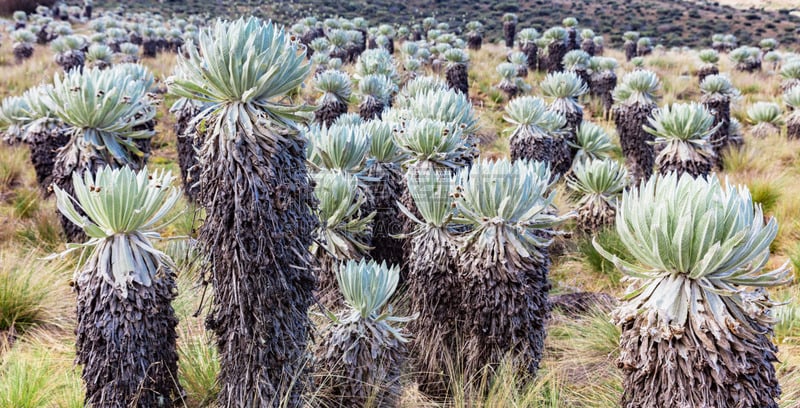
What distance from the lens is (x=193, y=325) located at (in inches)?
170

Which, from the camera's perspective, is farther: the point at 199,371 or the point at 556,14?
the point at 556,14

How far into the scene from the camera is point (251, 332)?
2.48 metres

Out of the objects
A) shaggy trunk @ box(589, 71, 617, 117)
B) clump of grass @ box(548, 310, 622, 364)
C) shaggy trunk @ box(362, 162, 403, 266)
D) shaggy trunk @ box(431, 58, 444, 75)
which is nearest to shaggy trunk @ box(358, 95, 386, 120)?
shaggy trunk @ box(362, 162, 403, 266)

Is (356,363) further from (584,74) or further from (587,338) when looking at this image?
(584,74)

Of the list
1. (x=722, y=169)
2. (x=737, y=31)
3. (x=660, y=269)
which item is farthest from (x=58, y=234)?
(x=737, y=31)

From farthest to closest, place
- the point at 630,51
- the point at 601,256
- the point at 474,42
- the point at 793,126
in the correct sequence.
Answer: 1. the point at 630,51
2. the point at 474,42
3. the point at 793,126
4. the point at 601,256

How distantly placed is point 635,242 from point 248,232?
1532 millimetres

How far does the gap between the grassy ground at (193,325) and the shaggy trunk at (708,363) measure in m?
0.25

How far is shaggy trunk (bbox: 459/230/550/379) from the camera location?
3229mm

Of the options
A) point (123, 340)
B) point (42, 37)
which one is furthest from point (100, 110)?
point (42, 37)

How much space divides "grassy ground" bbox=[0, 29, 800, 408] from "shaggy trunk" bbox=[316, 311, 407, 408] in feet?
1.56

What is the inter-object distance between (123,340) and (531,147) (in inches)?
192

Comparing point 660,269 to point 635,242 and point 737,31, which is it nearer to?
point 635,242

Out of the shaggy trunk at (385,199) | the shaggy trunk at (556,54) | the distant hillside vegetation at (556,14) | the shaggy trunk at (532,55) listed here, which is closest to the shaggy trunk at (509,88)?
the shaggy trunk at (556,54)
